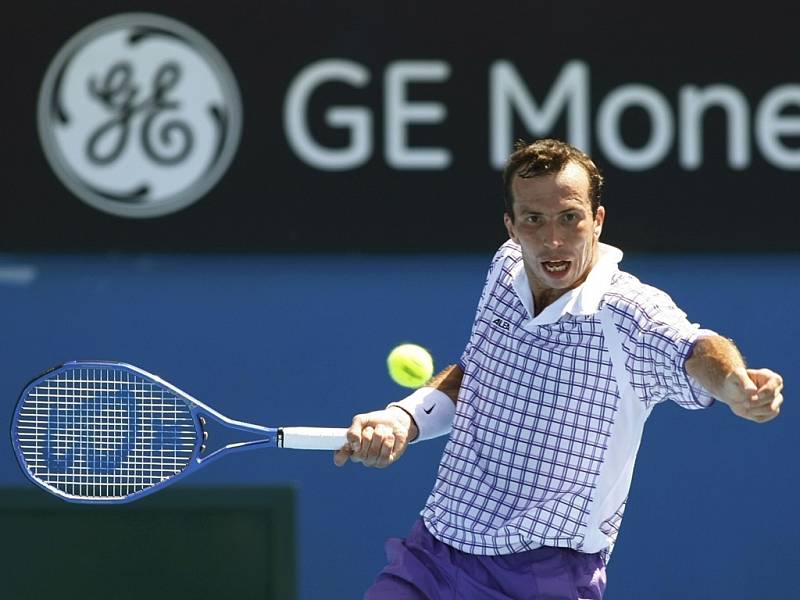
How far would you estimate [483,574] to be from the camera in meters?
3.36

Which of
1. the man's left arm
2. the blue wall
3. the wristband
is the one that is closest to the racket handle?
the wristband

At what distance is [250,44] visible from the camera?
5.27m

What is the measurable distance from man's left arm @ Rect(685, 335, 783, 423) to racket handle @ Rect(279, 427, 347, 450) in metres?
0.72

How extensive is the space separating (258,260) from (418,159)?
0.60 meters

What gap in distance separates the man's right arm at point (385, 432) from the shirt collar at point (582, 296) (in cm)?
33

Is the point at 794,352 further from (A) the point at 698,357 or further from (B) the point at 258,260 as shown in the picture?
(A) the point at 698,357

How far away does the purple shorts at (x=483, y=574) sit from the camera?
3295 millimetres

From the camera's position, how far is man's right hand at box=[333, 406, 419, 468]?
3289 mm

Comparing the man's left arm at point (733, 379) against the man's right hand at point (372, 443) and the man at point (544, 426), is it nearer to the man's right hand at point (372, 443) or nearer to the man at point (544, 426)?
the man at point (544, 426)

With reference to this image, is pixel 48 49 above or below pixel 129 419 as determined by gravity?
above

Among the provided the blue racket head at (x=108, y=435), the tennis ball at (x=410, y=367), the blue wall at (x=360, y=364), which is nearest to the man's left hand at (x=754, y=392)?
the tennis ball at (x=410, y=367)

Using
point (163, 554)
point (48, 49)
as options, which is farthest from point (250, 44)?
point (163, 554)

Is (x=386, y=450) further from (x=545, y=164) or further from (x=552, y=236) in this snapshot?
(x=545, y=164)

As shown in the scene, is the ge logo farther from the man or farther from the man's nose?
the man's nose
